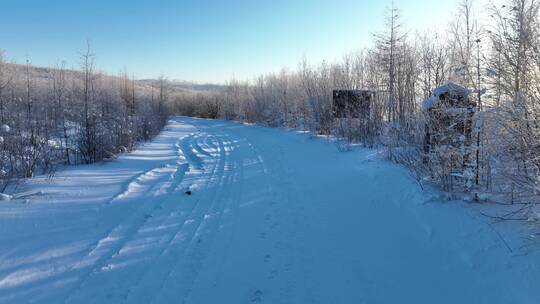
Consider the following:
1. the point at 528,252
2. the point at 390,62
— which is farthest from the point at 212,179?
the point at 390,62

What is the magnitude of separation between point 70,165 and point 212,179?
4.17 metres

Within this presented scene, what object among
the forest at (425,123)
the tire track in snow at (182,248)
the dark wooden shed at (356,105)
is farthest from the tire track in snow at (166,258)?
the dark wooden shed at (356,105)

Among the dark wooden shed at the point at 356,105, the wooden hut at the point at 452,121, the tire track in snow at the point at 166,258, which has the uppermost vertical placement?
the dark wooden shed at the point at 356,105

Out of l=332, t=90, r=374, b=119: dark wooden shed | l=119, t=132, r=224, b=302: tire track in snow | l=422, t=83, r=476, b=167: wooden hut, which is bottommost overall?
l=119, t=132, r=224, b=302: tire track in snow

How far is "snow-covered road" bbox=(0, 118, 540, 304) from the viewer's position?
11.1 feet

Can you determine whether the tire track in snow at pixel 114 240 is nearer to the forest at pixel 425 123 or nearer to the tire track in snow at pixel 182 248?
the tire track in snow at pixel 182 248

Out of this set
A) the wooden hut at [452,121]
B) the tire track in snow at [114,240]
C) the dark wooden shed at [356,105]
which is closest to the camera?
the tire track in snow at [114,240]

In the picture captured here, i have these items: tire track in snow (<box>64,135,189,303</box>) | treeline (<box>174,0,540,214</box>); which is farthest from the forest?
→ tire track in snow (<box>64,135,189,303</box>)

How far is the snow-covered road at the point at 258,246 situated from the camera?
338 cm

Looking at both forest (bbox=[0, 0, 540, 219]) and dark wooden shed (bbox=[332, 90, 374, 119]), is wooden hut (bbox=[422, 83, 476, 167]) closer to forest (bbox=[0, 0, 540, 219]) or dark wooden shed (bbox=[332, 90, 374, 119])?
forest (bbox=[0, 0, 540, 219])

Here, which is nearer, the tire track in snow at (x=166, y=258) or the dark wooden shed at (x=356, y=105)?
the tire track in snow at (x=166, y=258)

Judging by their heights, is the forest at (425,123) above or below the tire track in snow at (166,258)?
above

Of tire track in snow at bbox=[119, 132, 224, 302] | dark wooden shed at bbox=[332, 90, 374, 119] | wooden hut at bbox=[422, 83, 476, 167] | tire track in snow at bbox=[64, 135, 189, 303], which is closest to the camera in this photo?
tire track in snow at bbox=[119, 132, 224, 302]

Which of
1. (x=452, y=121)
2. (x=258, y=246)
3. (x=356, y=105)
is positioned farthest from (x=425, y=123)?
(x=356, y=105)
